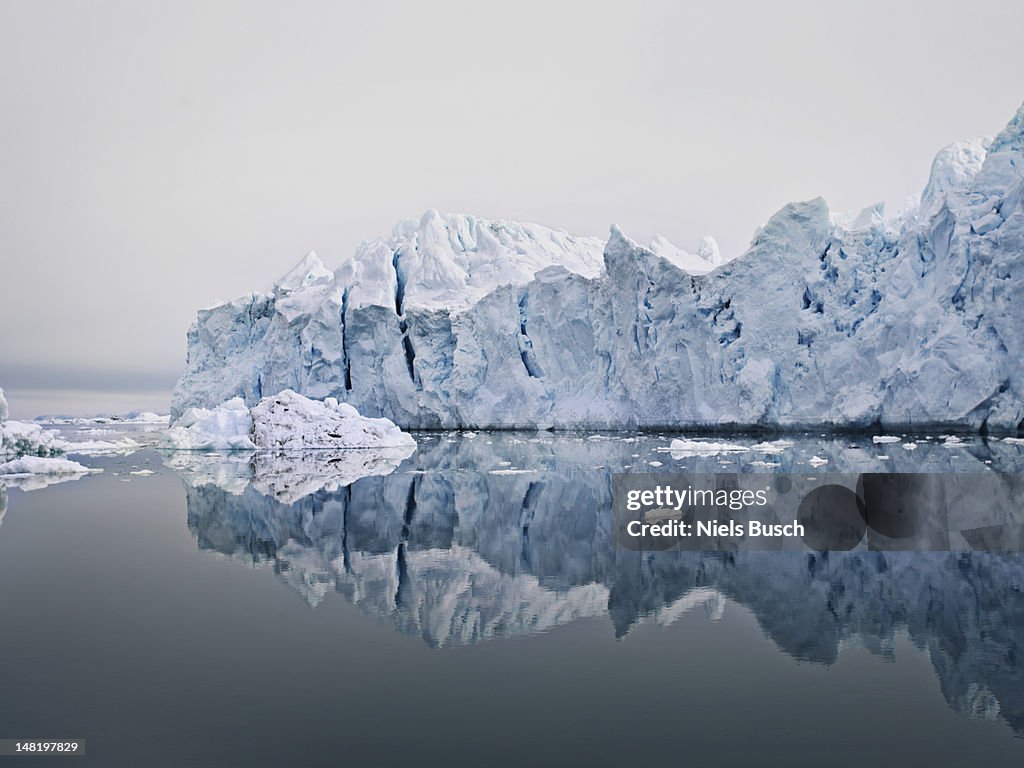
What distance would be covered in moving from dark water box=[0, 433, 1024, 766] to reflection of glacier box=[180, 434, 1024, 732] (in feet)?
0.08

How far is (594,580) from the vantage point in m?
4.98

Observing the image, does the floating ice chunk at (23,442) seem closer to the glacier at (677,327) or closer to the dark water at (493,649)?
the dark water at (493,649)

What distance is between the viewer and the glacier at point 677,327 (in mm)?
17766

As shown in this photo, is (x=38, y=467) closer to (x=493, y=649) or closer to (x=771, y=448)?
(x=493, y=649)

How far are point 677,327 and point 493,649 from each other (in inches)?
784

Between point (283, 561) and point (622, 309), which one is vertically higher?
point (622, 309)

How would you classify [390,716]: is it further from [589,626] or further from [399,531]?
[399,531]

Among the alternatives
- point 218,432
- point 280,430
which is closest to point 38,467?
point 218,432

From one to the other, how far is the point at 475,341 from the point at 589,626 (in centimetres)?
2359

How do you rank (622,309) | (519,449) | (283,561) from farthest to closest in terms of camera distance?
1. (622,309)
2. (519,449)
3. (283,561)

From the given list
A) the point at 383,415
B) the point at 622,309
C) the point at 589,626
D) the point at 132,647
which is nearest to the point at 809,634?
the point at 589,626

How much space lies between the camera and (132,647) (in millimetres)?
3697

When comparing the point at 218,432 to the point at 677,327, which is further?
the point at 677,327

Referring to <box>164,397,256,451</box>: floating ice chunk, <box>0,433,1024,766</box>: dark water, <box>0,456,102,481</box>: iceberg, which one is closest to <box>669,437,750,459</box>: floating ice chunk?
<box>0,433,1024,766</box>: dark water
